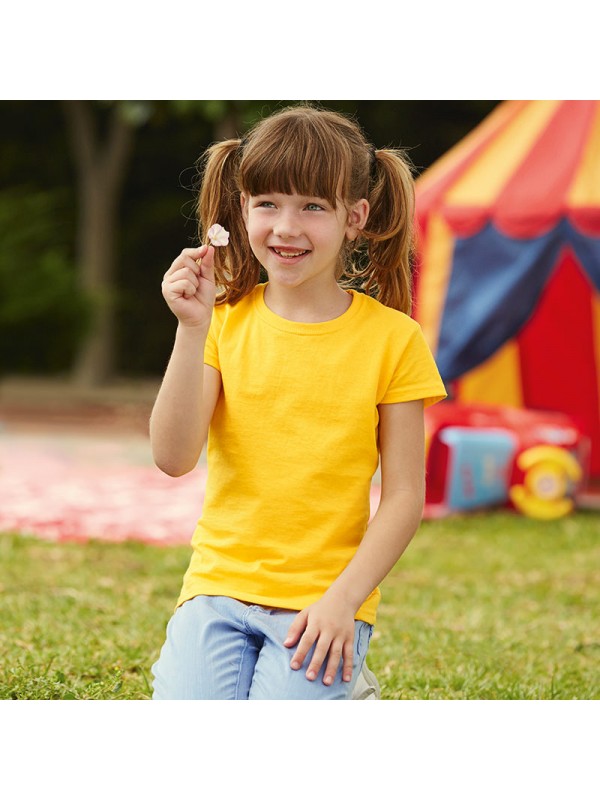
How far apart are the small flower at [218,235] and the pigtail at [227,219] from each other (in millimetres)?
210

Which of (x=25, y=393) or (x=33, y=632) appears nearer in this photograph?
(x=33, y=632)

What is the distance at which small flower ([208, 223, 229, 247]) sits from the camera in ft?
6.96

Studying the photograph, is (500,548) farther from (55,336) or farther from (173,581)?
(55,336)

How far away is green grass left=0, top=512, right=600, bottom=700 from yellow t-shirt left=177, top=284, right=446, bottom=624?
0.57 meters

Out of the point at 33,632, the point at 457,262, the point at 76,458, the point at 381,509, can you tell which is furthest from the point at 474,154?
the point at 381,509

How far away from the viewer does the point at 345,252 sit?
7.82 feet

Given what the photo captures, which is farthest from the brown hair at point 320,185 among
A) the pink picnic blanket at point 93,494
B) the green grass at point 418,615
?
the pink picnic blanket at point 93,494

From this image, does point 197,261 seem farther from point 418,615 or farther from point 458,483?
point 458,483

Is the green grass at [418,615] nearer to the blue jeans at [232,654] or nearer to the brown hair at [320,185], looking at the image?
the blue jeans at [232,654]

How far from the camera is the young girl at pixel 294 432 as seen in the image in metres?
2.13

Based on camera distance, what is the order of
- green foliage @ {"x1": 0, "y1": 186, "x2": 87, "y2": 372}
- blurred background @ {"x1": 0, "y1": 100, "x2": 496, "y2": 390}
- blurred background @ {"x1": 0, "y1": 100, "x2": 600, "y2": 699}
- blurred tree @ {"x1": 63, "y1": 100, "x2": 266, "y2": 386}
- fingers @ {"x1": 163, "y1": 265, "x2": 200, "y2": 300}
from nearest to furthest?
1. fingers @ {"x1": 163, "y1": 265, "x2": 200, "y2": 300}
2. blurred background @ {"x1": 0, "y1": 100, "x2": 600, "y2": 699}
3. green foliage @ {"x1": 0, "y1": 186, "x2": 87, "y2": 372}
4. blurred background @ {"x1": 0, "y1": 100, "x2": 496, "y2": 390}
5. blurred tree @ {"x1": 63, "y1": 100, "x2": 266, "y2": 386}

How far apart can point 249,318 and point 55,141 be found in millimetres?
14068

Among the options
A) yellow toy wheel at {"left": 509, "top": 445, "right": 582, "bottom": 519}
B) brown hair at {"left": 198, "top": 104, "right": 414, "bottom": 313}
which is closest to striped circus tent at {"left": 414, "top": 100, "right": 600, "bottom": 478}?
yellow toy wheel at {"left": 509, "top": 445, "right": 582, "bottom": 519}

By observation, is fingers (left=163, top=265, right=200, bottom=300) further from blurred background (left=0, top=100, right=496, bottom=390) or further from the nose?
blurred background (left=0, top=100, right=496, bottom=390)
